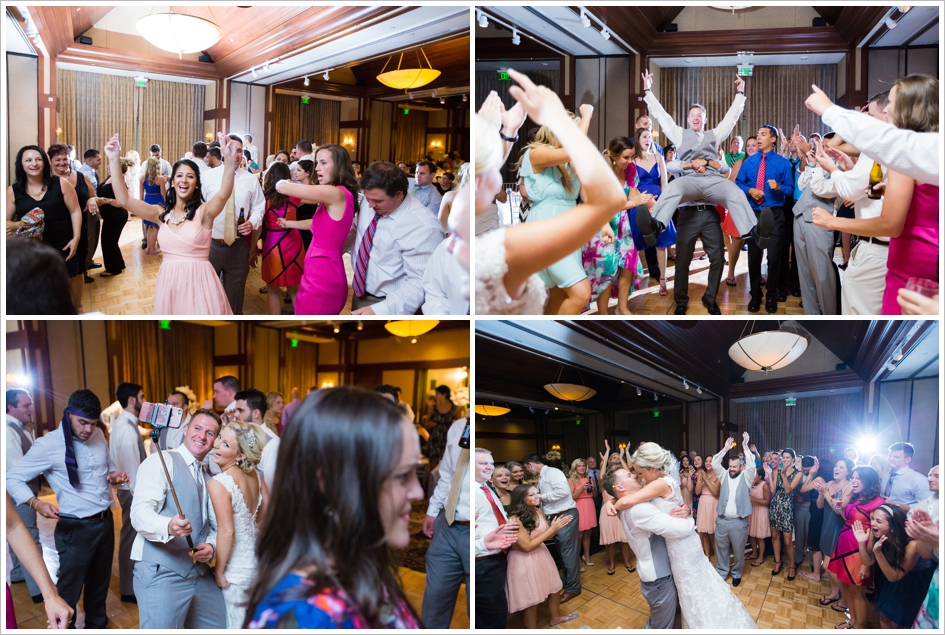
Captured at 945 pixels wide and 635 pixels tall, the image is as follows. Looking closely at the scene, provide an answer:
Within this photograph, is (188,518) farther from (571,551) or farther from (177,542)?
(571,551)

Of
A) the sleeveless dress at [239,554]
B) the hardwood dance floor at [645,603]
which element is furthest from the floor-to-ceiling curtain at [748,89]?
the sleeveless dress at [239,554]

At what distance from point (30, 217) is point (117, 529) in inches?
57.6

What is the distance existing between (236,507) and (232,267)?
1314mm

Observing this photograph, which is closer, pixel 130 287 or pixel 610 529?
pixel 610 529

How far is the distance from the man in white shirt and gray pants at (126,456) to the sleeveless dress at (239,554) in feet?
1.37

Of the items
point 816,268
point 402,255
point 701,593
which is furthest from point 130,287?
point 816,268

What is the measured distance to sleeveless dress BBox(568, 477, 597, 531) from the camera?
264cm

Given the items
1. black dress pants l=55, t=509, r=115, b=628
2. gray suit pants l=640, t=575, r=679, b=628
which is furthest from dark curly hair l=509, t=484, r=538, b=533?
black dress pants l=55, t=509, r=115, b=628

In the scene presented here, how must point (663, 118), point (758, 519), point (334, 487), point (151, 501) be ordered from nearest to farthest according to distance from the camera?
point (334, 487) → point (151, 501) → point (758, 519) → point (663, 118)

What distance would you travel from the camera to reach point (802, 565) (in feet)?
8.98

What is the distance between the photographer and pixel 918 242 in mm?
2422

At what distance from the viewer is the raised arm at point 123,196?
2758 millimetres

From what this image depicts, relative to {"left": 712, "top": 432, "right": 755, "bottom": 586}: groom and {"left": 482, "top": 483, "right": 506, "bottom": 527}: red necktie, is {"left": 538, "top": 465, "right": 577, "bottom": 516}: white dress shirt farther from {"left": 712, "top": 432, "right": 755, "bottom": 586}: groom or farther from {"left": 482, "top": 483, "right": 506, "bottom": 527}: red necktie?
{"left": 712, "top": 432, "right": 755, "bottom": 586}: groom

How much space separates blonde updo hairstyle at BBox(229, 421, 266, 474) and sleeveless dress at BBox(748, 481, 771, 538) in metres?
2.09
